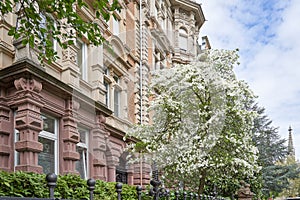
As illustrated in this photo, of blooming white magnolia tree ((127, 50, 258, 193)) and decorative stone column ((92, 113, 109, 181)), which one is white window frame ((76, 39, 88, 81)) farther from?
blooming white magnolia tree ((127, 50, 258, 193))

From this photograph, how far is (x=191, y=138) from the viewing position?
6.98 m

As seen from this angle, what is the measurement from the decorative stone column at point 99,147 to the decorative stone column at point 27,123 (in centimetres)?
105

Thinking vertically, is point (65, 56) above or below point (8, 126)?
above

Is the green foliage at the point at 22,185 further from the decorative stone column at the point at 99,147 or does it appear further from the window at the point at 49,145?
the window at the point at 49,145

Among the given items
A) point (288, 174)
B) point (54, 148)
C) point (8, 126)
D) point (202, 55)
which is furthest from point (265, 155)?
point (8, 126)

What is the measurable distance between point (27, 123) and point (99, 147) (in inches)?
57.2

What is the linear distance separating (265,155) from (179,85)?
13237 mm

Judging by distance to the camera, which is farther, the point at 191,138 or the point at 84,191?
the point at 191,138

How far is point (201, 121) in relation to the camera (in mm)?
6797

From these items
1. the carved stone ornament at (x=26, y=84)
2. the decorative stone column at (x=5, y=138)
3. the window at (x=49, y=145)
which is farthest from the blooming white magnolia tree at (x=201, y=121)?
the decorative stone column at (x=5, y=138)

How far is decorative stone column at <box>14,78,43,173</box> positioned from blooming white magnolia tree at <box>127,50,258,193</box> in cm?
205

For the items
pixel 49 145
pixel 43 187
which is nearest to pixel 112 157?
pixel 49 145

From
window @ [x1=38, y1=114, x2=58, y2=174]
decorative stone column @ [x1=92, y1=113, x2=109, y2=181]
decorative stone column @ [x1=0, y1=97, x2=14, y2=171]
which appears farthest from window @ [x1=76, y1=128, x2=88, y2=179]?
decorative stone column @ [x1=0, y1=97, x2=14, y2=171]

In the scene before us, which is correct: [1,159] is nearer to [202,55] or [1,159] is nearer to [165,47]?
[165,47]
